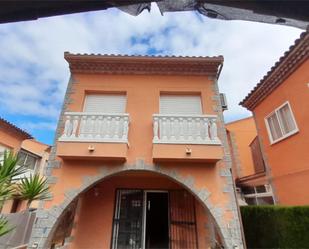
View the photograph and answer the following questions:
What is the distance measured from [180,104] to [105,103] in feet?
8.86

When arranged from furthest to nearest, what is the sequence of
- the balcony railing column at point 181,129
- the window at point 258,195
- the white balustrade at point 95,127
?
the window at point 258,195 → the balcony railing column at point 181,129 → the white balustrade at point 95,127

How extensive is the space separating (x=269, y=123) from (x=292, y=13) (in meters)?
8.04

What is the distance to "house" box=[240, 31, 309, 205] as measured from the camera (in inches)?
249

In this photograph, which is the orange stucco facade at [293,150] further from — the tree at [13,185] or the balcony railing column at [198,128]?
the tree at [13,185]

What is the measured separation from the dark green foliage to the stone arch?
1700 millimetres

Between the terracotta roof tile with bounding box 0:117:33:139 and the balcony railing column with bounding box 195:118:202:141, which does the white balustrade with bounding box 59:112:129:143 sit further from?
the terracotta roof tile with bounding box 0:117:33:139

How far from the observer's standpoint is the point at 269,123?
8.32 metres

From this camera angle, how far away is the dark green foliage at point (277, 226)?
5199mm

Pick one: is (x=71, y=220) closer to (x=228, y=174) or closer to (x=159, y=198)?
(x=159, y=198)

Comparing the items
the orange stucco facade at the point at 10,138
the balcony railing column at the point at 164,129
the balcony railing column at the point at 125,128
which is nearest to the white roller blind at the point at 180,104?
the balcony railing column at the point at 164,129

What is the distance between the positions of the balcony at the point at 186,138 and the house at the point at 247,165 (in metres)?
4.89

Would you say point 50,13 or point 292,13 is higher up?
point 50,13

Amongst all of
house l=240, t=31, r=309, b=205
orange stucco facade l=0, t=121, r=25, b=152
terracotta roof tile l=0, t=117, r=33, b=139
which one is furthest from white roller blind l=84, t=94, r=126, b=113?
orange stucco facade l=0, t=121, r=25, b=152

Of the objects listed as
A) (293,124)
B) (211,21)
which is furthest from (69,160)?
(293,124)
